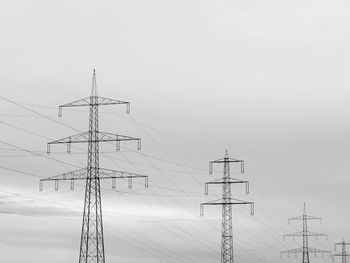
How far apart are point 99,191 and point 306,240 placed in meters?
71.6

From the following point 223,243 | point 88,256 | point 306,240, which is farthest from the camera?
point 306,240

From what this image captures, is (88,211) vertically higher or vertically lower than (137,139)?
lower

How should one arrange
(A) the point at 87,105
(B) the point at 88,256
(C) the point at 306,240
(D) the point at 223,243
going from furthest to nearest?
(C) the point at 306,240, (D) the point at 223,243, (A) the point at 87,105, (B) the point at 88,256

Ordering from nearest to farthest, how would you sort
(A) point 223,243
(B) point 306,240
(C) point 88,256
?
(C) point 88,256 < (A) point 223,243 < (B) point 306,240

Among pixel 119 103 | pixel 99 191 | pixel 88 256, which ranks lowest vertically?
pixel 88 256

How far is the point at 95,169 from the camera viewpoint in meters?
85.2

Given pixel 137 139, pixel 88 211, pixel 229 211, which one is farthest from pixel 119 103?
pixel 229 211

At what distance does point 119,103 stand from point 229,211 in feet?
98.9

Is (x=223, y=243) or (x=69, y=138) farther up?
(x=69, y=138)

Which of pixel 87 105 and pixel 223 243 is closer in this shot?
pixel 87 105

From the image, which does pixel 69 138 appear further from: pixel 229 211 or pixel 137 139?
pixel 229 211

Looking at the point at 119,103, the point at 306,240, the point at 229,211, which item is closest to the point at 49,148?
the point at 119,103

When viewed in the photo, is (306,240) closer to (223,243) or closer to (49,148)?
(223,243)

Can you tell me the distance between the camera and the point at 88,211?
276 ft
